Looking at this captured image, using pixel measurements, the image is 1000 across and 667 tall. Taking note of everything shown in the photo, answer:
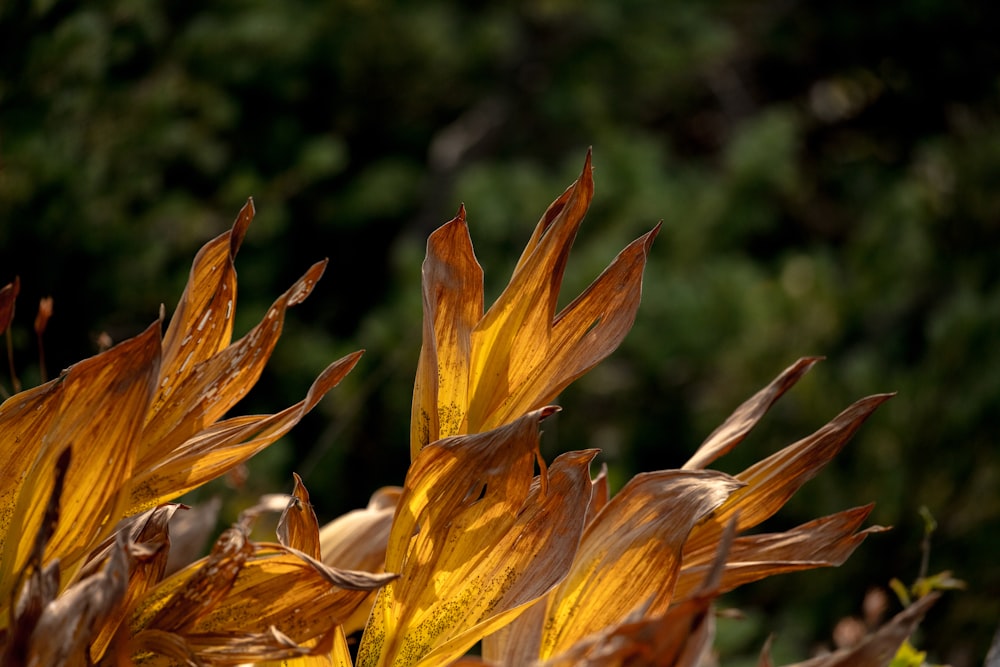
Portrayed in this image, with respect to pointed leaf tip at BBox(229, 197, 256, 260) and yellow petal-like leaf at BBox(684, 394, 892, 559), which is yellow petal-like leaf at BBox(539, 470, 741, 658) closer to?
yellow petal-like leaf at BBox(684, 394, 892, 559)

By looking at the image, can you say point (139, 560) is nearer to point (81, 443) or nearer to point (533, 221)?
point (81, 443)

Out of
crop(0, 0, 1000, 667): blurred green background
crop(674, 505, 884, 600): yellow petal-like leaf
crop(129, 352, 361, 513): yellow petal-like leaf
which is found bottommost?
crop(0, 0, 1000, 667): blurred green background

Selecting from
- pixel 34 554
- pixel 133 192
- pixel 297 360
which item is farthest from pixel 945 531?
pixel 34 554

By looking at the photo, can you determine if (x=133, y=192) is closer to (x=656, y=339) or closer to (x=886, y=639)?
(x=656, y=339)

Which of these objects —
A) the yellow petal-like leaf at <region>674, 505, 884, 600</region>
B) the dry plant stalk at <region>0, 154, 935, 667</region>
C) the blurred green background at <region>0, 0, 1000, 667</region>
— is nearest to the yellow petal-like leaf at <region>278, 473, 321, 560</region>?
the dry plant stalk at <region>0, 154, 935, 667</region>

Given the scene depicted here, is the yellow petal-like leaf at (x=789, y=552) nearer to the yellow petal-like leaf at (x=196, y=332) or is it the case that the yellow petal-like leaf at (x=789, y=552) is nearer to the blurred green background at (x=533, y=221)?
the yellow petal-like leaf at (x=196, y=332)

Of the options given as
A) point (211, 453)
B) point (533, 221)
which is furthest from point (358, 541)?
point (533, 221)
